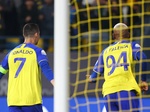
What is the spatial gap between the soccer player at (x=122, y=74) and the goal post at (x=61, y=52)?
1934 millimetres

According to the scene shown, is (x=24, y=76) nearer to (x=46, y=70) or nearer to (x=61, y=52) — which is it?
(x=46, y=70)

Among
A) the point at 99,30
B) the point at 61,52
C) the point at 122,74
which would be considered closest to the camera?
the point at 61,52

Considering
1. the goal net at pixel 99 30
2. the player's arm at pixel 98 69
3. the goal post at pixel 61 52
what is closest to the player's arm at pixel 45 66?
the player's arm at pixel 98 69

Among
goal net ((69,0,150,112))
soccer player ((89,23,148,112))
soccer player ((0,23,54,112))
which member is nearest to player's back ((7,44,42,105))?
soccer player ((0,23,54,112))

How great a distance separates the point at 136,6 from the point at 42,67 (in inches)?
131

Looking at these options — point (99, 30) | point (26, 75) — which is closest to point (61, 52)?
point (26, 75)

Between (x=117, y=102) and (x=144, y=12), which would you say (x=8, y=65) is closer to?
(x=117, y=102)

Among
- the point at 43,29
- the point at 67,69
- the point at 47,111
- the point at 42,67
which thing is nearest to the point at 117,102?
the point at 42,67

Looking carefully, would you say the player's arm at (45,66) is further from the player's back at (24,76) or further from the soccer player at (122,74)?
the soccer player at (122,74)

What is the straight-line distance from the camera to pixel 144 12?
394 inches

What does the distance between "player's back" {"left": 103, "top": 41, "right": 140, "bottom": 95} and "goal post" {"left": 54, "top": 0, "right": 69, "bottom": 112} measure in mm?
1928

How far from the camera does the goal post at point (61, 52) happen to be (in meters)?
5.04

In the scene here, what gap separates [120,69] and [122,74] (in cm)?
6

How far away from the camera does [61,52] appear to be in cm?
506
